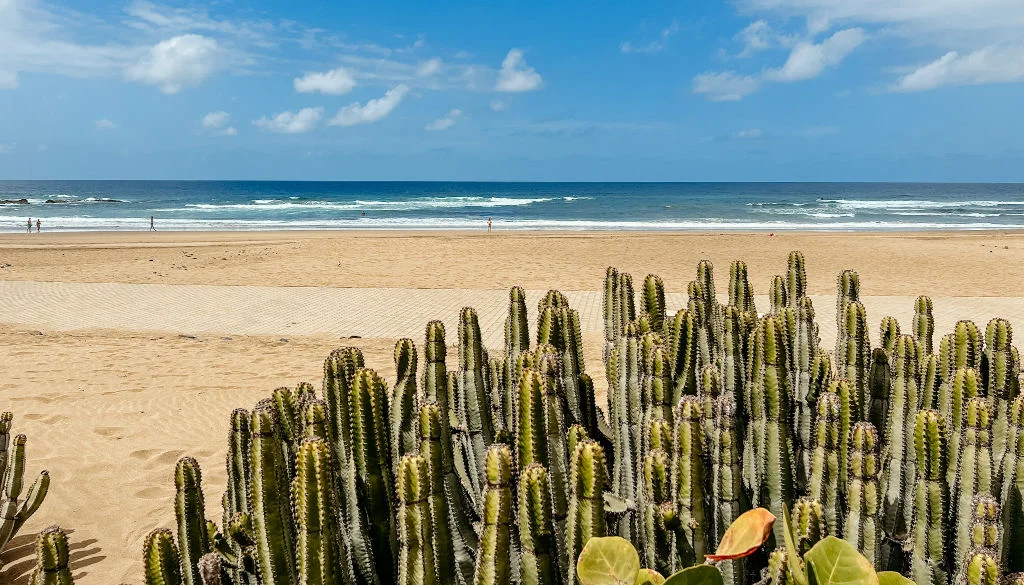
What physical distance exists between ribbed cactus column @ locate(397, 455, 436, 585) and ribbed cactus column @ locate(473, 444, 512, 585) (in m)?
0.20

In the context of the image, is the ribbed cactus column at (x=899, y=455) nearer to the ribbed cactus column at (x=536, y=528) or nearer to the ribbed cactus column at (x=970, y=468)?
the ribbed cactus column at (x=970, y=468)

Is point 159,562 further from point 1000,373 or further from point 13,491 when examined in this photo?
point 1000,373

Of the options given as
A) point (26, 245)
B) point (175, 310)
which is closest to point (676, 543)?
point (175, 310)

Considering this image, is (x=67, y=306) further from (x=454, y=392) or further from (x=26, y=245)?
(x=26, y=245)

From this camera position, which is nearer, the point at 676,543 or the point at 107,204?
the point at 676,543

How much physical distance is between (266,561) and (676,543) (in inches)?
58.4

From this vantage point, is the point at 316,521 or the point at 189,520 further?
the point at 189,520

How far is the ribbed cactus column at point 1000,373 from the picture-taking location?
347cm

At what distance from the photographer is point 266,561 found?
260cm

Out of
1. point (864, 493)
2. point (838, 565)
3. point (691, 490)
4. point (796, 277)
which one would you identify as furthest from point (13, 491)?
point (796, 277)

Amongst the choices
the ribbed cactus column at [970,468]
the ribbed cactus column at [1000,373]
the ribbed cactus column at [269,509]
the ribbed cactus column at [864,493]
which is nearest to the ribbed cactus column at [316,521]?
the ribbed cactus column at [269,509]

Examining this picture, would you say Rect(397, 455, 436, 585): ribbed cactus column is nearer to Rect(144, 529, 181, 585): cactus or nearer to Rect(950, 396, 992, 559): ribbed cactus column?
Rect(144, 529, 181, 585): cactus

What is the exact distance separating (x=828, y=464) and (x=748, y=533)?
1.51 meters

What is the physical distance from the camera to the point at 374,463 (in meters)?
3.04
